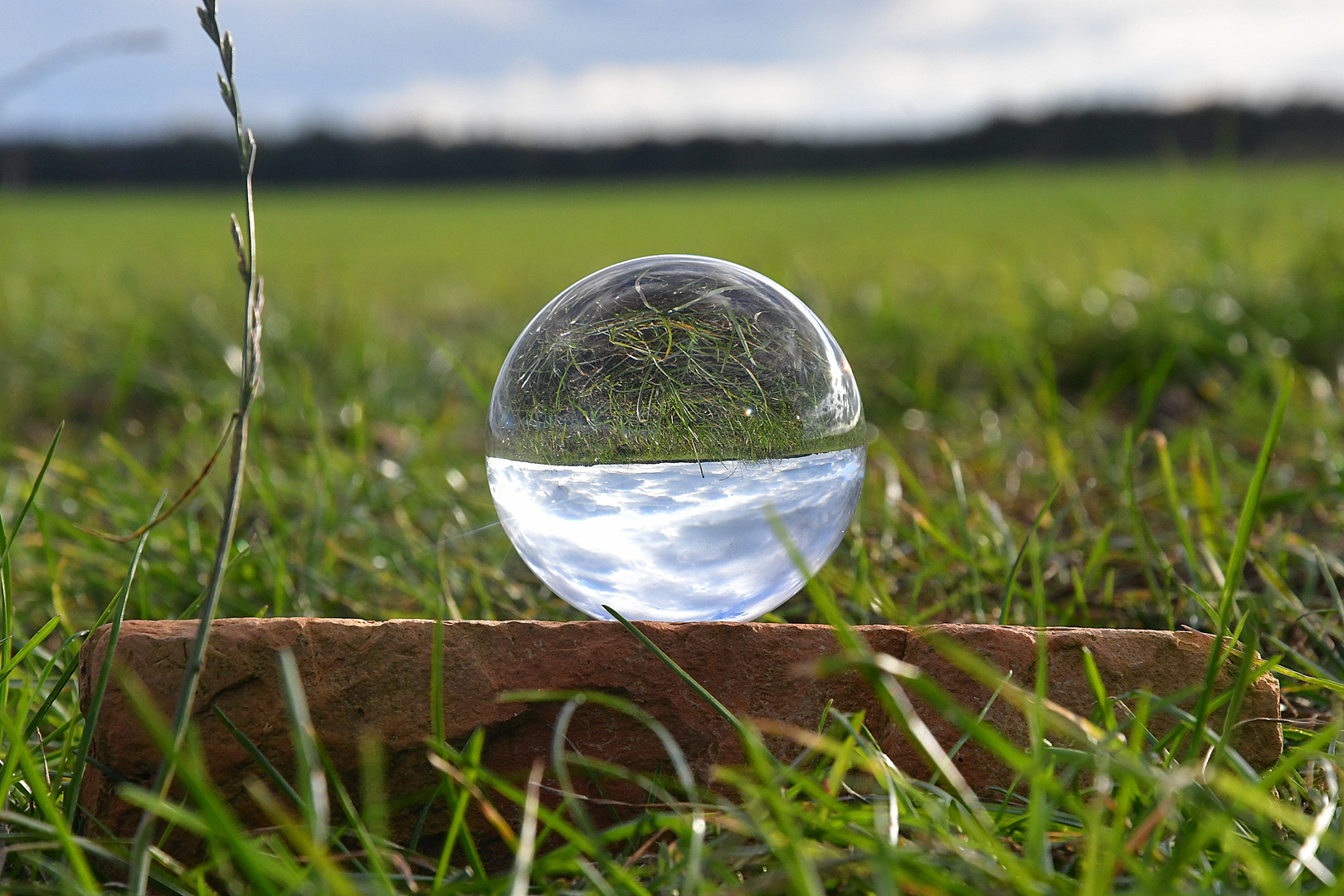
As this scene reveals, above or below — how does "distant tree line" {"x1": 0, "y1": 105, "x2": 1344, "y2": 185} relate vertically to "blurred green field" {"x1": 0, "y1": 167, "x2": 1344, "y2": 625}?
above

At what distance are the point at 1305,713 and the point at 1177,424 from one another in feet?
6.74

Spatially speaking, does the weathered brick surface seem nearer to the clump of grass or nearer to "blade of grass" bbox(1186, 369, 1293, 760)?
"blade of grass" bbox(1186, 369, 1293, 760)

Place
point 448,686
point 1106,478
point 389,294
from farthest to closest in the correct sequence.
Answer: point 389,294, point 1106,478, point 448,686

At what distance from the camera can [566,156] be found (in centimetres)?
4494

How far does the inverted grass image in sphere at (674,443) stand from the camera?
171 cm

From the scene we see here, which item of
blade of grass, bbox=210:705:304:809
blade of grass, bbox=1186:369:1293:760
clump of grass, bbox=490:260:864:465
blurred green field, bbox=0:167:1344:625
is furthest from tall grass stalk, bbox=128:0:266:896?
blade of grass, bbox=1186:369:1293:760

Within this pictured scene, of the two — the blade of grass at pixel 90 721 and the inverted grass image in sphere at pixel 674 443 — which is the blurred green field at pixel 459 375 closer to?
the inverted grass image in sphere at pixel 674 443

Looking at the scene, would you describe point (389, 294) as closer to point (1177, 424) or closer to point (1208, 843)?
point (1177, 424)

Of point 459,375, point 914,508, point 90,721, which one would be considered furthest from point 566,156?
point 90,721

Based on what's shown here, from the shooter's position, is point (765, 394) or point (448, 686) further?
point (765, 394)

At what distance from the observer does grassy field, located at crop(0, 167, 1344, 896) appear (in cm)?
117

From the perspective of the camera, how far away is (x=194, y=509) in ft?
9.62

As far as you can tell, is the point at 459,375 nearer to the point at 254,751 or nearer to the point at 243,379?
the point at 254,751

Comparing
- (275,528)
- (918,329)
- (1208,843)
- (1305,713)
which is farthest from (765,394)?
(918,329)
